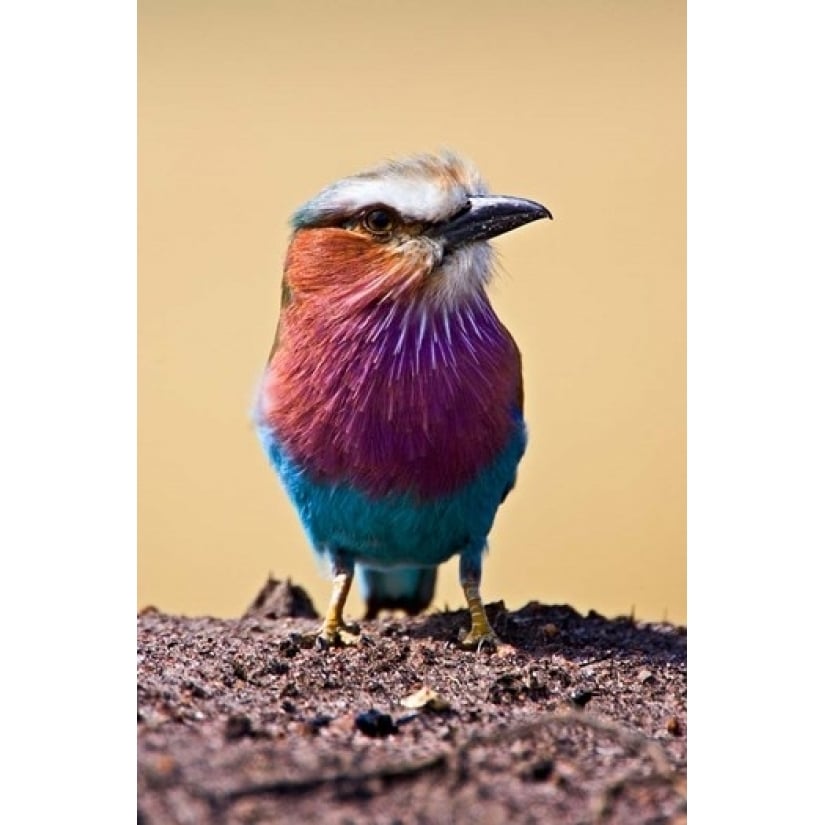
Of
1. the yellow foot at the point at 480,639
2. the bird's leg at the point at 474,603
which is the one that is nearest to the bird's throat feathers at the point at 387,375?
the bird's leg at the point at 474,603

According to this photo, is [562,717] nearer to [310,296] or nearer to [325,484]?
[325,484]

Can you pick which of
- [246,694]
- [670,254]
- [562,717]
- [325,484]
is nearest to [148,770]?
[246,694]

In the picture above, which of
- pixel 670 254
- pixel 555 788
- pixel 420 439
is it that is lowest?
pixel 555 788

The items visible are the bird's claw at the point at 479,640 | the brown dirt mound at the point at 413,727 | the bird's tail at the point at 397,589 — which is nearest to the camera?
the brown dirt mound at the point at 413,727

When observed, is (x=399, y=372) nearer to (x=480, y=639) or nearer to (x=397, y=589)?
(x=480, y=639)

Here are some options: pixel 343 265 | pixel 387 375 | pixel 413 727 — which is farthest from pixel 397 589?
pixel 413 727

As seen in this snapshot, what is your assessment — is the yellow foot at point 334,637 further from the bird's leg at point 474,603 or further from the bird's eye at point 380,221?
the bird's eye at point 380,221

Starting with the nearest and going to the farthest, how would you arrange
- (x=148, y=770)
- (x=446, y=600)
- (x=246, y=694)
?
1. (x=148, y=770)
2. (x=246, y=694)
3. (x=446, y=600)

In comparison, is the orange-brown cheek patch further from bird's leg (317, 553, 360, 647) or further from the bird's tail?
the bird's tail
